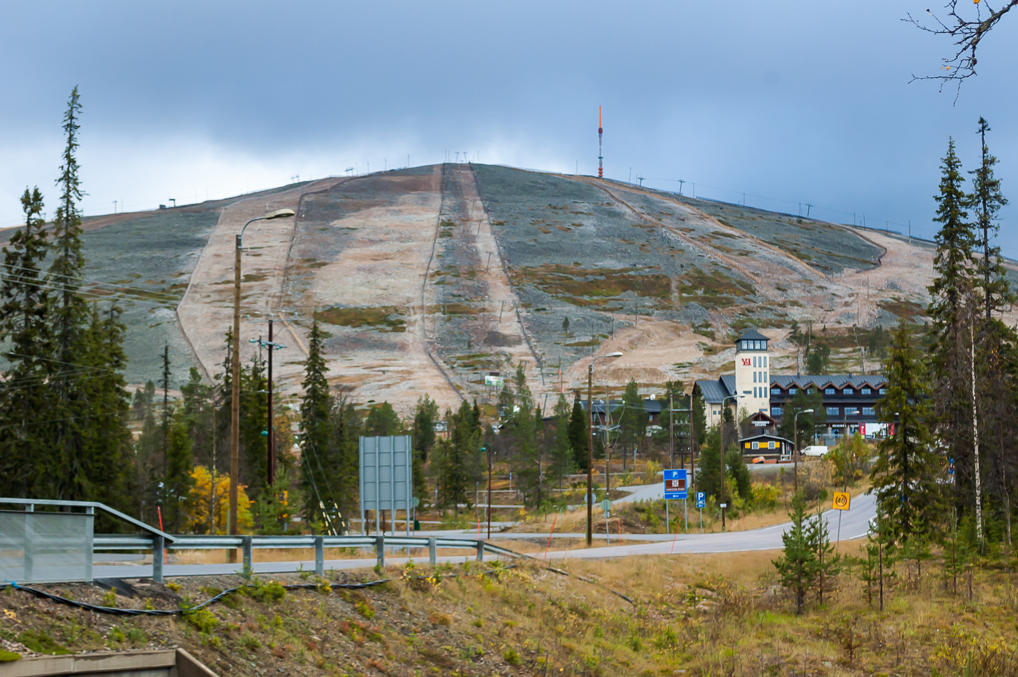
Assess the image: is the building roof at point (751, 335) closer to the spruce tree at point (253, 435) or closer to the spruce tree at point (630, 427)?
the spruce tree at point (630, 427)

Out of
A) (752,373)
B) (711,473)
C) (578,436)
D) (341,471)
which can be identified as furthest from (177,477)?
(752,373)

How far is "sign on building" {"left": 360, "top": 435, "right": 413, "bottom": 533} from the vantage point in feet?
101

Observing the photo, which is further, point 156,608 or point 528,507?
point 528,507

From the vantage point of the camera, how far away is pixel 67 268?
51.5 metres

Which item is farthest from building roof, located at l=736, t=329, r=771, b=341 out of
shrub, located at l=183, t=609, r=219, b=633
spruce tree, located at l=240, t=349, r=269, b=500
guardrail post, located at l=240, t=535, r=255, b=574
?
shrub, located at l=183, t=609, r=219, b=633

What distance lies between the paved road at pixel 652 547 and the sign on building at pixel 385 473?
185 cm

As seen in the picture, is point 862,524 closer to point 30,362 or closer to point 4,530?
point 30,362

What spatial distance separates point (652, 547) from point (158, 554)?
37494 mm

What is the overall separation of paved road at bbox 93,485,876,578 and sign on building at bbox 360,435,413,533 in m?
1.85

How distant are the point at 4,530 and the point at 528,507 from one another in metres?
81.3

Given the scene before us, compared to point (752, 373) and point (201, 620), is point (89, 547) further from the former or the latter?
point (752, 373)

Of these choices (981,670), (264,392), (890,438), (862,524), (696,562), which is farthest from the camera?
(264,392)

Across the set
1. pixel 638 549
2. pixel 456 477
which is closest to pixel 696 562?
pixel 638 549

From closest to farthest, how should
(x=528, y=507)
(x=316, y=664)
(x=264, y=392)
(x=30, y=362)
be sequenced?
1. (x=316, y=664)
2. (x=30, y=362)
3. (x=264, y=392)
4. (x=528, y=507)
